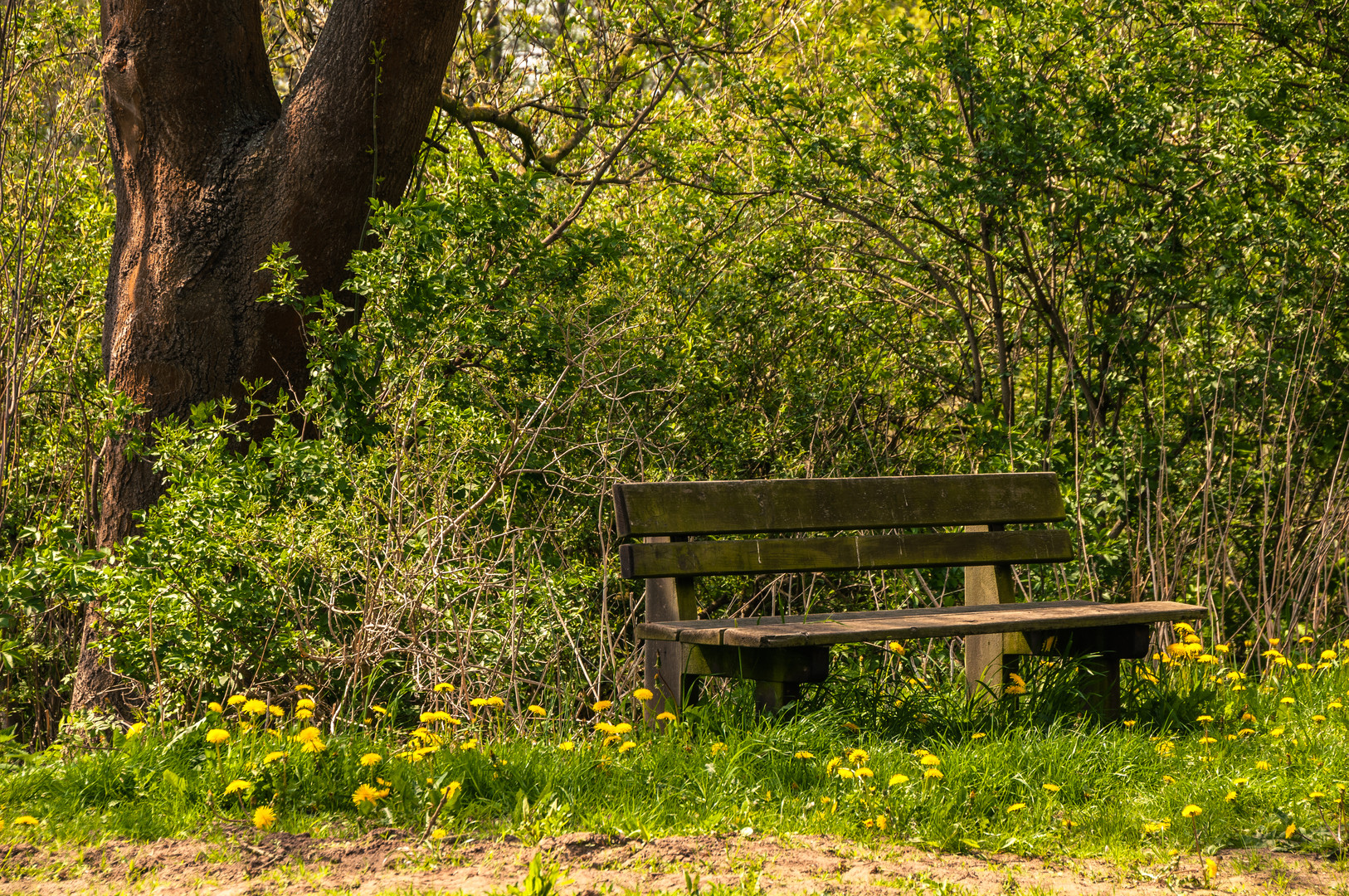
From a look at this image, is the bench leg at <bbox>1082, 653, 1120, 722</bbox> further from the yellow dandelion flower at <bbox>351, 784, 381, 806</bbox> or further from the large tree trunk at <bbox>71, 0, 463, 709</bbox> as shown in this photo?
the large tree trunk at <bbox>71, 0, 463, 709</bbox>

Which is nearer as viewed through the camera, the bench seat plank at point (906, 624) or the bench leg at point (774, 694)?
the bench seat plank at point (906, 624)

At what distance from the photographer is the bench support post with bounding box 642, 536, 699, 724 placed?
3.72 meters

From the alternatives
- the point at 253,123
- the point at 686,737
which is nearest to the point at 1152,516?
the point at 686,737

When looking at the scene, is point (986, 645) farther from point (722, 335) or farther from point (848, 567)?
point (722, 335)

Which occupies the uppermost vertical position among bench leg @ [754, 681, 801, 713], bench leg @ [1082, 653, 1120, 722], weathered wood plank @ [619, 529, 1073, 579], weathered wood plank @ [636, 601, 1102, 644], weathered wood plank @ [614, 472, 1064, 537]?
weathered wood plank @ [614, 472, 1064, 537]

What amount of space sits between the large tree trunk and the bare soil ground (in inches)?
112

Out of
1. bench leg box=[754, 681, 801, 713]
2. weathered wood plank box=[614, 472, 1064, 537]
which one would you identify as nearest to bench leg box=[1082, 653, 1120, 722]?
weathered wood plank box=[614, 472, 1064, 537]

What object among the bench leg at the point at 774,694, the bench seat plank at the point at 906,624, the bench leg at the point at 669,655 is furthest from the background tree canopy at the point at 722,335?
the bench leg at the point at 774,694

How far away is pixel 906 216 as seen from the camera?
647cm

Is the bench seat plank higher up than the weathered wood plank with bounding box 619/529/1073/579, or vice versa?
the weathered wood plank with bounding box 619/529/1073/579

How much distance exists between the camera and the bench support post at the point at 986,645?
409cm

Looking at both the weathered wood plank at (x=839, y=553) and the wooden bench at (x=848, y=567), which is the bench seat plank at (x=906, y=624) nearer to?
the wooden bench at (x=848, y=567)

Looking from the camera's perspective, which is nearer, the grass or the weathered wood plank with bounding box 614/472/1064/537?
the grass

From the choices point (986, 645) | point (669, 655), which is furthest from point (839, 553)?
point (669, 655)
